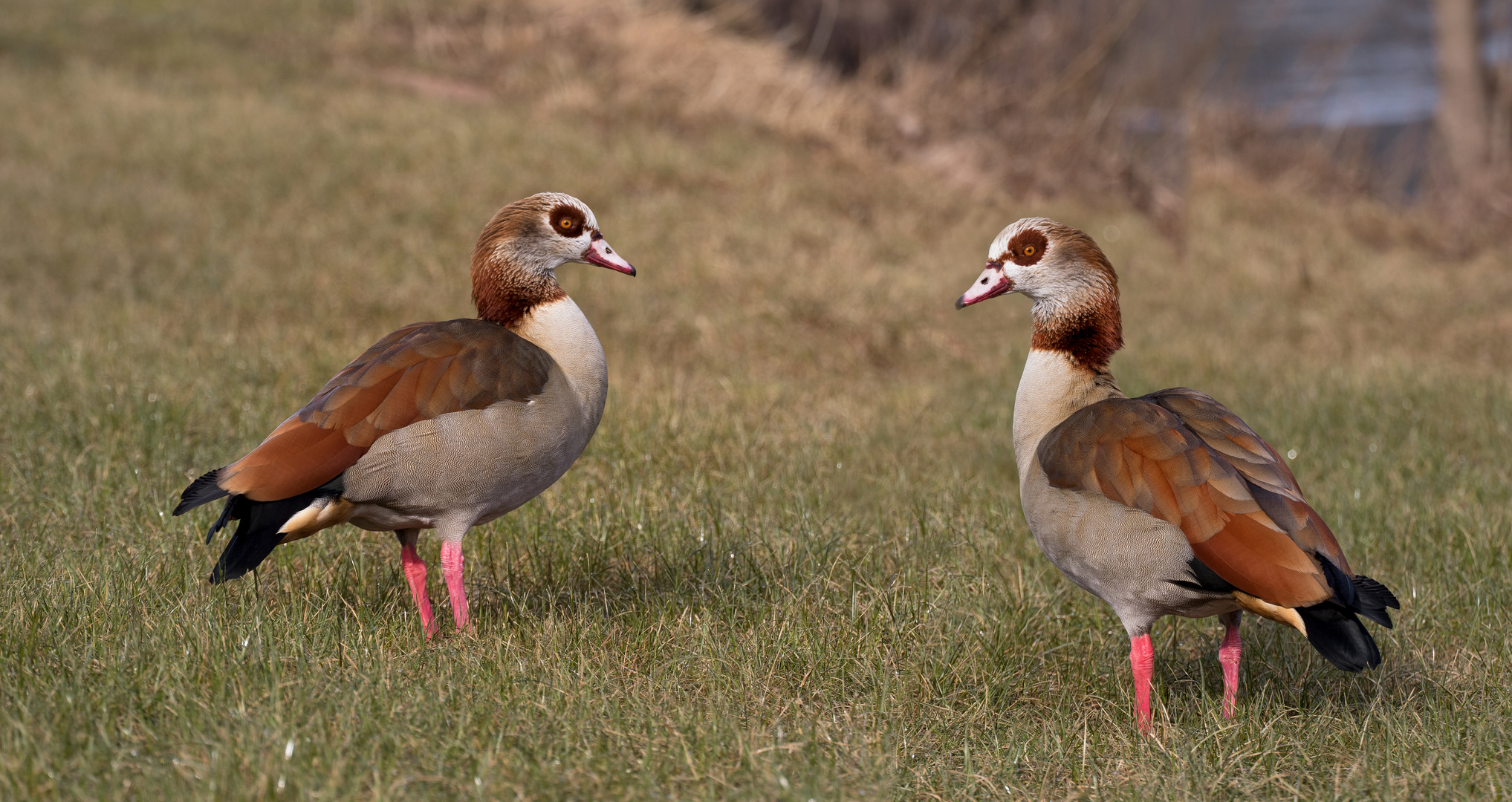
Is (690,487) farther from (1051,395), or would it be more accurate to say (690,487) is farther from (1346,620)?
(1346,620)

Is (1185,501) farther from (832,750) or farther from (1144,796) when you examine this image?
(832,750)

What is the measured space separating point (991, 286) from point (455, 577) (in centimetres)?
212

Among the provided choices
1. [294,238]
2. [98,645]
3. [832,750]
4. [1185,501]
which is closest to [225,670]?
[98,645]

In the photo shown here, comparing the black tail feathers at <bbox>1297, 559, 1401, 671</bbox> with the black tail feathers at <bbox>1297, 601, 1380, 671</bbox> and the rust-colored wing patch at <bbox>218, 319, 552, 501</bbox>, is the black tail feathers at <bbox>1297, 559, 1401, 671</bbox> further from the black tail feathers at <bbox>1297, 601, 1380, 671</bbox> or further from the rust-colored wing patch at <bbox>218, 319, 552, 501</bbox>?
the rust-colored wing patch at <bbox>218, 319, 552, 501</bbox>

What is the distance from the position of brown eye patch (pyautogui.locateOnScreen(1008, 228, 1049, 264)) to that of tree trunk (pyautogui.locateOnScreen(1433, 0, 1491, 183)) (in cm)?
1592

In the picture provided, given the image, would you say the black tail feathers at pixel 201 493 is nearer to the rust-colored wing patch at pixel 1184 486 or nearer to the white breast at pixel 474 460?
the white breast at pixel 474 460

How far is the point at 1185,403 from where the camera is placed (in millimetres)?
4426

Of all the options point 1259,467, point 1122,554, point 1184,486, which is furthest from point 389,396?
point 1259,467

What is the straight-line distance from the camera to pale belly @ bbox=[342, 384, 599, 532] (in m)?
4.15

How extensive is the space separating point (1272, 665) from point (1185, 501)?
4.22 ft

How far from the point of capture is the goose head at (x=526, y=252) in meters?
4.75

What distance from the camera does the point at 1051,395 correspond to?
4.53m

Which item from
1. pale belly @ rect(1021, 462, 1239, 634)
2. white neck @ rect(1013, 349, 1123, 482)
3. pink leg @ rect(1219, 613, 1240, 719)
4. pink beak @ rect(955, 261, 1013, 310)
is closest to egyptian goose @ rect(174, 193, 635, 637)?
pink beak @ rect(955, 261, 1013, 310)

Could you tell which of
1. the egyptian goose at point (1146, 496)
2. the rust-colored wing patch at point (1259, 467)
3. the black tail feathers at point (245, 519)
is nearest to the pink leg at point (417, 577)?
the black tail feathers at point (245, 519)
